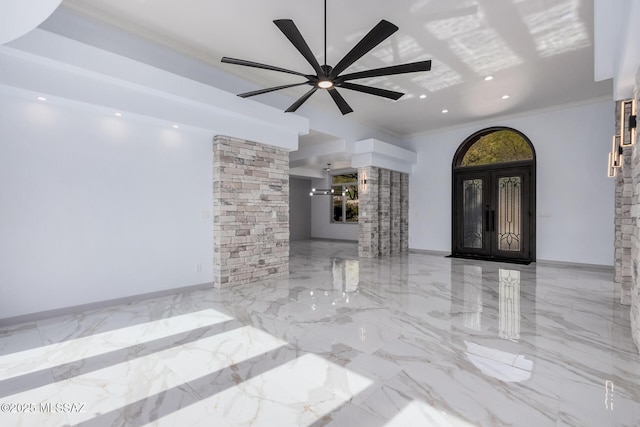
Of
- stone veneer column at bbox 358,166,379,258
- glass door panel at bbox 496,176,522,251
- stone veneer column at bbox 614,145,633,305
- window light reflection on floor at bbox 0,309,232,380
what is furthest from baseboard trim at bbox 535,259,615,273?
window light reflection on floor at bbox 0,309,232,380

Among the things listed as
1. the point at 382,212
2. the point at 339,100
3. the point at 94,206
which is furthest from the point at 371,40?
the point at 382,212

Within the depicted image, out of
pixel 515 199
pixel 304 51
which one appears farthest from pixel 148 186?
pixel 515 199

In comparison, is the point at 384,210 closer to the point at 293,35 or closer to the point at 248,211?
the point at 248,211

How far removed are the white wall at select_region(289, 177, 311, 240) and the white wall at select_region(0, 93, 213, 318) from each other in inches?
297

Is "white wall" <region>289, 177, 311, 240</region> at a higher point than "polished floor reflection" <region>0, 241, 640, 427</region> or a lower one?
higher

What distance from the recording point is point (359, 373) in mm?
2371

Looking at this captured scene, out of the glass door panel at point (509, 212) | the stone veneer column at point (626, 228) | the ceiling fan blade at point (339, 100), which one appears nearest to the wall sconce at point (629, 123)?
the stone veneer column at point (626, 228)

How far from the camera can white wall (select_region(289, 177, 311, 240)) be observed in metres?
12.5

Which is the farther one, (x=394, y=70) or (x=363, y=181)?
(x=363, y=181)

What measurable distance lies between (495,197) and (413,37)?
5.15 metres

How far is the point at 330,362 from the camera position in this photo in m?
2.53

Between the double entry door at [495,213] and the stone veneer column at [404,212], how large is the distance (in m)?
1.31

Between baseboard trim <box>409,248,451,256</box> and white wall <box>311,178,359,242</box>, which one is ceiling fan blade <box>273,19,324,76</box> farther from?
white wall <box>311,178,359,242</box>

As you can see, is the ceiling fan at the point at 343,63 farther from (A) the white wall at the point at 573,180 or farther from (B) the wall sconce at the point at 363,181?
(A) the white wall at the point at 573,180
